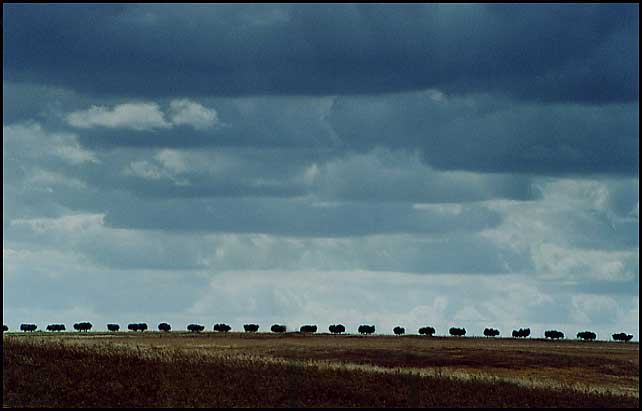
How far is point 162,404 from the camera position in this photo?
39219 millimetres

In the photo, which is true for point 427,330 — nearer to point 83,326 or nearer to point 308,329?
point 308,329

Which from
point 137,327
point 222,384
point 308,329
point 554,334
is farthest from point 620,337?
point 222,384

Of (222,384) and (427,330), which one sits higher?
(427,330)

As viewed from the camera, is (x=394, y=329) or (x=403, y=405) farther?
(x=394, y=329)

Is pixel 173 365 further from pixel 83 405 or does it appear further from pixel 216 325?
pixel 216 325

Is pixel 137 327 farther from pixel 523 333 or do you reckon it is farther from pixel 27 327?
pixel 523 333

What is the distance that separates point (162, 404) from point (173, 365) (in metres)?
8.26

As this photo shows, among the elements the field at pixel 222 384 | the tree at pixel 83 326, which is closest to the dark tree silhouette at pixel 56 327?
the tree at pixel 83 326

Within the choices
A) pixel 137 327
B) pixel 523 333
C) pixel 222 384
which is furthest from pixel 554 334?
pixel 222 384

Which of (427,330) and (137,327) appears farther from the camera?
(137,327)

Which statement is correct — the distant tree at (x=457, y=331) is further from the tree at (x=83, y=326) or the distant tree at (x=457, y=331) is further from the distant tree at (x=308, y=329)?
the tree at (x=83, y=326)

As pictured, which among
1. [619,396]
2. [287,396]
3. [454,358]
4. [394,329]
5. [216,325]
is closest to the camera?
[287,396]

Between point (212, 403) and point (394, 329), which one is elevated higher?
point (394, 329)

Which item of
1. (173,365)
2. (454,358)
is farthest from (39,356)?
(454,358)
